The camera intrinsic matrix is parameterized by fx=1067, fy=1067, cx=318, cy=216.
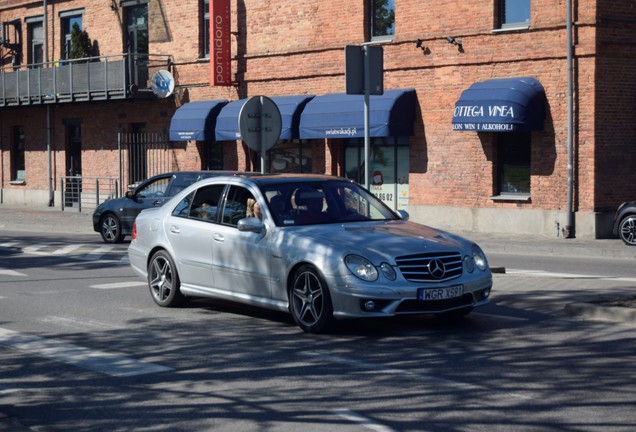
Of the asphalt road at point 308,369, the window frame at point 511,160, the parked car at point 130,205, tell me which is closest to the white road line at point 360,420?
the asphalt road at point 308,369

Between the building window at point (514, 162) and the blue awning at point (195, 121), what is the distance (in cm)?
1021

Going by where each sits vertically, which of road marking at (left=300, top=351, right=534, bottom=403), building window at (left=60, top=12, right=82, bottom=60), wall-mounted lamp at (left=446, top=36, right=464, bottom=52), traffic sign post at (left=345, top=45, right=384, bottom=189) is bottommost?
road marking at (left=300, top=351, right=534, bottom=403)

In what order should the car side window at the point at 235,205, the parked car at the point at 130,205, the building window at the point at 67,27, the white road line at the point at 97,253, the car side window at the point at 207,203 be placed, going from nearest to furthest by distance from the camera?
the car side window at the point at 235,205
the car side window at the point at 207,203
the white road line at the point at 97,253
the parked car at the point at 130,205
the building window at the point at 67,27

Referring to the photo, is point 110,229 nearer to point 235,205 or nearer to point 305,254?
point 235,205

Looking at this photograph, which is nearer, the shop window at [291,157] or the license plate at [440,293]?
the license plate at [440,293]

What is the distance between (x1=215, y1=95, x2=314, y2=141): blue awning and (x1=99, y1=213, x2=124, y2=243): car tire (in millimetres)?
6316

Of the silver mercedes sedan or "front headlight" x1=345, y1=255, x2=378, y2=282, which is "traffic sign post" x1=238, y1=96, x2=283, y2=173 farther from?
"front headlight" x1=345, y1=255, x2=378, y2=282

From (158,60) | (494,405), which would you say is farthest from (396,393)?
(158,60)

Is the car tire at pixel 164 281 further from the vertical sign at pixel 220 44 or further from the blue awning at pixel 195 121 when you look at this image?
the blue awning at pixel 195 121

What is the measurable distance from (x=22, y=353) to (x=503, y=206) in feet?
56.4

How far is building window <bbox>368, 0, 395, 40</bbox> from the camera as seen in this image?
27781mm

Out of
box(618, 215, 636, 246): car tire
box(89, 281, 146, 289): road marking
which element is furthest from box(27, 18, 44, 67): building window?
box(89, 281, 146, 289): road marking

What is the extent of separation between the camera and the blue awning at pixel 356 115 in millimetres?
26406

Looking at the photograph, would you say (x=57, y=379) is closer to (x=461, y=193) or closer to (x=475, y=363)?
(x=475, y=363)
